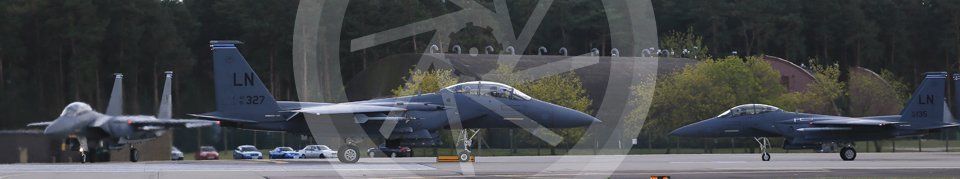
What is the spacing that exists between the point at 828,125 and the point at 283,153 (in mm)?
24210

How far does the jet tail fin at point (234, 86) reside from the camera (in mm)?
37312

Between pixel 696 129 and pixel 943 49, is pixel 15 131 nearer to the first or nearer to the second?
pixel 696 129

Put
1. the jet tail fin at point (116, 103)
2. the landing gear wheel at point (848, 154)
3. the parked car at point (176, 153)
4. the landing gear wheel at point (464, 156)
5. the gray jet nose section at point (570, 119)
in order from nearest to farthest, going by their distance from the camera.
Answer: the jet tail fin at point (116, 103) < the landing gear wheel at point (464, 156) < the gray jet nose section at point (570, 119) < the landing gear wheel at point (848, 154) < the parked car at point (176, 153)

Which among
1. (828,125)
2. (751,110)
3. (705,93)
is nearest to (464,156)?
(751,110)

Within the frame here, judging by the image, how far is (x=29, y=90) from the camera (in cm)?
5691

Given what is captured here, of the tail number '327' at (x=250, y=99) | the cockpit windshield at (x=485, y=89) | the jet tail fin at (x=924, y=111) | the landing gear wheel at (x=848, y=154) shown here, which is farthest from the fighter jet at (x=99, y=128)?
the jet tail fin at (x=924, y=111)

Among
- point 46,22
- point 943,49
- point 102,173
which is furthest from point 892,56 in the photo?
point 102,173

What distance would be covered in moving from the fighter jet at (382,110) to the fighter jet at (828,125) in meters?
5.98

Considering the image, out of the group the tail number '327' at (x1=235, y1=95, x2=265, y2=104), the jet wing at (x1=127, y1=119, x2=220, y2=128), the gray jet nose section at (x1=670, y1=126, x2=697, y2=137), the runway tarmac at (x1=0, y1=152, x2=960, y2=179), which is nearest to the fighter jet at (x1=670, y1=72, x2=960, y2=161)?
the gray jet nose section at (x1=670, y1=126, x2=697, y2=137)

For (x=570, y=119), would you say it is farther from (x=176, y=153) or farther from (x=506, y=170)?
(x=176, y=153)

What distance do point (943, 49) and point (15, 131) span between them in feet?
231

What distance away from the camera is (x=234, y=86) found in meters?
37.4

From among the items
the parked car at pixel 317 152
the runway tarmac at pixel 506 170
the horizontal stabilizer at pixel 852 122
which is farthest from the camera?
the parked car at pixel 317 152

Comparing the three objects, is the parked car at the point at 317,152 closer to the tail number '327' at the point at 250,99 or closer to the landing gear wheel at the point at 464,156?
the tail number '327' at the point at 250,99
